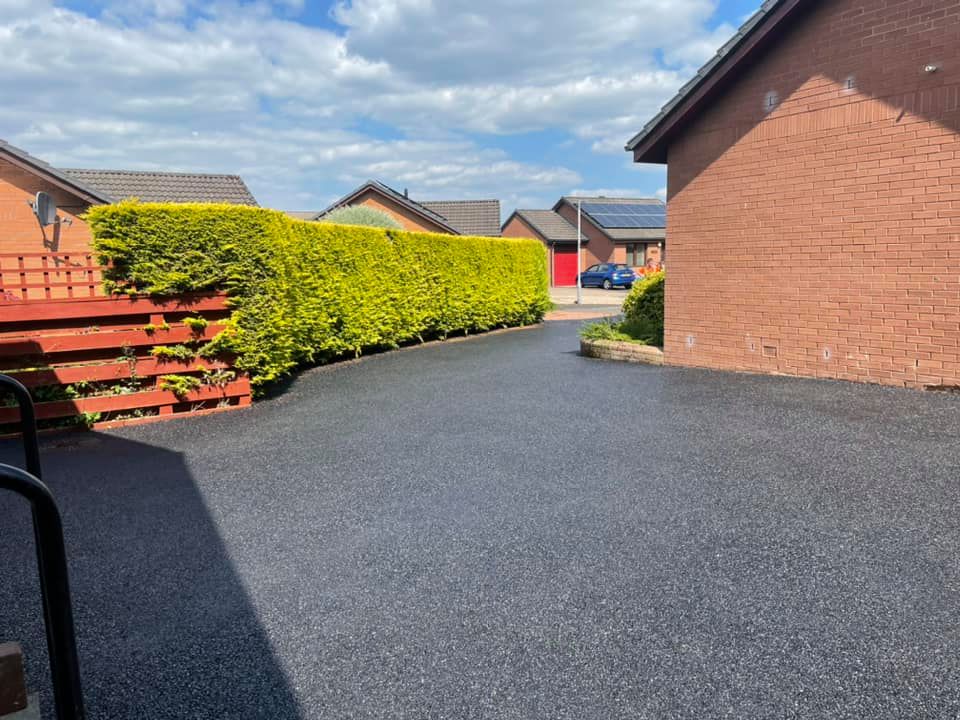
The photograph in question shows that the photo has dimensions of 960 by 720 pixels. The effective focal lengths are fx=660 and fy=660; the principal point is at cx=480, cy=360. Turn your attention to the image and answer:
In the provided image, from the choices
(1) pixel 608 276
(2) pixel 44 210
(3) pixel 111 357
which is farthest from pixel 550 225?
(3) pixel 111 357

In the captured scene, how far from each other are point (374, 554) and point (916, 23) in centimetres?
820

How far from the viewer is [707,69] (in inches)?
355

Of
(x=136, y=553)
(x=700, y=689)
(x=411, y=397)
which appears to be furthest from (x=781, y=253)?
(x=136, y=553)

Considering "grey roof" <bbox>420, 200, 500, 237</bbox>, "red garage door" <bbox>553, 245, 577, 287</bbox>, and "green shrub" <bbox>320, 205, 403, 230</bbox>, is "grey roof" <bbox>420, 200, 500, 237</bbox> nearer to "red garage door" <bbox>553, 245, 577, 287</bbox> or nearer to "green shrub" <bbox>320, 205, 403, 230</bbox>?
"red garage door" <bbox>553, 245, 577, 287</bbox>

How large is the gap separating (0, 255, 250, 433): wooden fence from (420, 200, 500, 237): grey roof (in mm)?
27888

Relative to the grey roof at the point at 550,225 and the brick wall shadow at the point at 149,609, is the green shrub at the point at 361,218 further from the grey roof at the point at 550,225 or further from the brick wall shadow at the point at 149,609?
the grey roof at the point at 550,225

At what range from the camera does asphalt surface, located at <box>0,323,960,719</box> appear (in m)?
2.49

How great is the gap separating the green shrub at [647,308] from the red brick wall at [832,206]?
62.8 inches

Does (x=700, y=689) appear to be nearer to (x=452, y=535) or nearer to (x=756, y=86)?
(x=452, y=535)

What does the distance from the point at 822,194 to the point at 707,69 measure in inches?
92.2

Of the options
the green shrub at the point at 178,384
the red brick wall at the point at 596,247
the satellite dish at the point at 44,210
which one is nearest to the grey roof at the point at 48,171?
the satellite dish at the point at 44,210

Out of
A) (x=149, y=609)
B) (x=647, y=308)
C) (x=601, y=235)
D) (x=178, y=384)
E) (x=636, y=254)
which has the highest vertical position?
(x=601, y=235)

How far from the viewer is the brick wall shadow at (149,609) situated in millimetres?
2486

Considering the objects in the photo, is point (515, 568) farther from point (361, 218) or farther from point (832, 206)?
point (361, 218)
